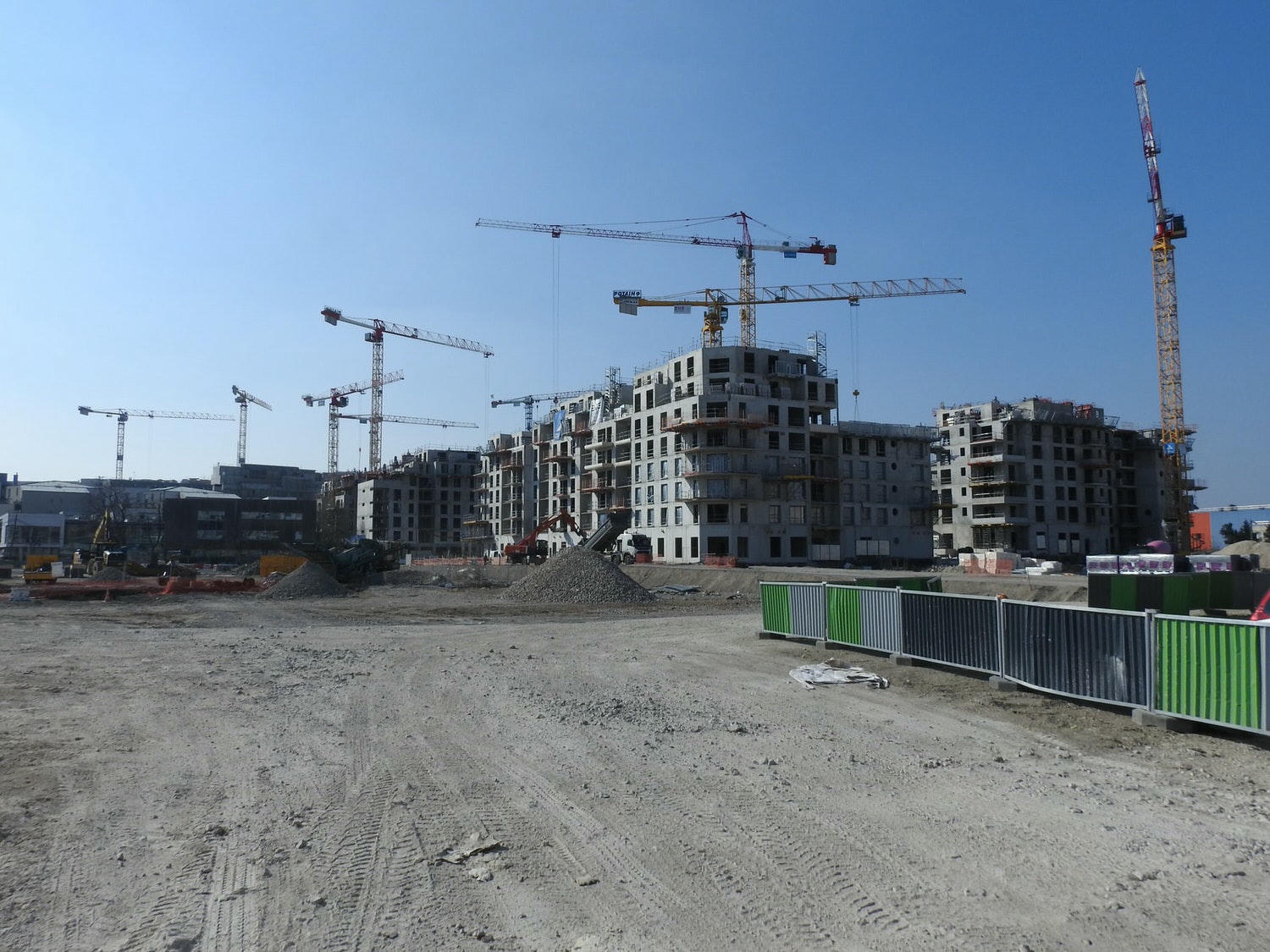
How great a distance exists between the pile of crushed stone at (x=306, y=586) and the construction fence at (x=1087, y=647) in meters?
36.8

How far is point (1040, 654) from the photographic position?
13227 mm

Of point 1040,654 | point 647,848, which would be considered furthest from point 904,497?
point 647,848

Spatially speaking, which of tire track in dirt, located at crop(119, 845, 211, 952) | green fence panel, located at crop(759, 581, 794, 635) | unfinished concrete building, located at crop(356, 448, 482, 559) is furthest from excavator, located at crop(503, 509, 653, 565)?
unfinished concrete building, located at crop(356, 448, 482, 559)

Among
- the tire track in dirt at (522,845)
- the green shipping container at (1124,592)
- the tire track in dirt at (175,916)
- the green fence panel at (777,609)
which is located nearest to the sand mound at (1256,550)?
the green shipping container at (1124,592)

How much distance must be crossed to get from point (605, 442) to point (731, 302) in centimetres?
2593

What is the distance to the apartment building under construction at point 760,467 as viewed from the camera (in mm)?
80125

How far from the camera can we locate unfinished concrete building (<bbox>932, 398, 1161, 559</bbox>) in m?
103

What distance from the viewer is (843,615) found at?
749 inches

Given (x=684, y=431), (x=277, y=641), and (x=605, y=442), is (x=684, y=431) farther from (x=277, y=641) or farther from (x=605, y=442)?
(x=277, y=641)

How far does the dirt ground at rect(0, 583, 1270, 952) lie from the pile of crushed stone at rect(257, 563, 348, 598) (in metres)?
33.2

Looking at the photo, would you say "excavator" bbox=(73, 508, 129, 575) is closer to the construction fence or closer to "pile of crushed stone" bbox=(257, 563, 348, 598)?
"pile of crushed stone" bbox=(257, 563, 348, 598)

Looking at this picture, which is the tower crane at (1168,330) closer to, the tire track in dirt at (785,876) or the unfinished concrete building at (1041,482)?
the unfinished concrete building at (1041,482)

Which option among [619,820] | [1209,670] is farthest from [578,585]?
[619,820]

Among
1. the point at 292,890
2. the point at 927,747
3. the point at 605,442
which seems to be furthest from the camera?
the point at 605,442
